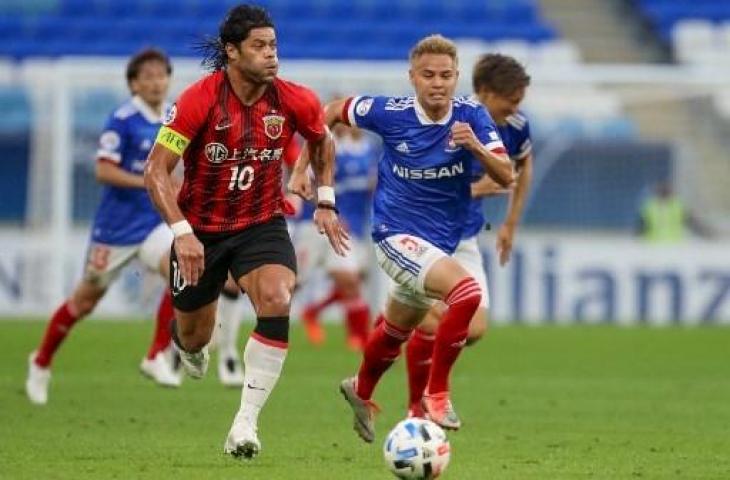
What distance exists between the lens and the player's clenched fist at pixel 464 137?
882 centimetres

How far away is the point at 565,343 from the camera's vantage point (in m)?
18.4

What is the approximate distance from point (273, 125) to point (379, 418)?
2.85 m

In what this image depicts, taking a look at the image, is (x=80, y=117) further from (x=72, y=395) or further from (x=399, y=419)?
(x=399, y=419)

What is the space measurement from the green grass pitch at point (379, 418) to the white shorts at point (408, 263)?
84 centimetres

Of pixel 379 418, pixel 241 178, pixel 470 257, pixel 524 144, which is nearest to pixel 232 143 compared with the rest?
pixel 241 178

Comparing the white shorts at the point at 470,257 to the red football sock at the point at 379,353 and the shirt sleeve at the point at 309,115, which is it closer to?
the red football sock at the point at 379,353

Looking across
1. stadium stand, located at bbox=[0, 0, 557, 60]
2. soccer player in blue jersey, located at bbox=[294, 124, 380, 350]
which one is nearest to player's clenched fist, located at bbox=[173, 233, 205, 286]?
soccer player in blue jersey, located at bbox=[294, 124, 380, 350]

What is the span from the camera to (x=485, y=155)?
353 inches

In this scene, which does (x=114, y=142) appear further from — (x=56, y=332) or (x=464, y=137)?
(x=464, y=137)

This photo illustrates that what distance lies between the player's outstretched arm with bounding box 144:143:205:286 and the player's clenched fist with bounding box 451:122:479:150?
4.74ft

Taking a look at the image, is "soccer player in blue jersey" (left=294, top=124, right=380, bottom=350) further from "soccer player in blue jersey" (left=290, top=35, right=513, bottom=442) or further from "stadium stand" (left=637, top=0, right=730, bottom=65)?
"stadium stand" (left=637, top=0, right=730, bottom=65)

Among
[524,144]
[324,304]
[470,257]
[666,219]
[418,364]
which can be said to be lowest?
[324,304]

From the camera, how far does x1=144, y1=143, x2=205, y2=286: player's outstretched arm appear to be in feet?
26.4

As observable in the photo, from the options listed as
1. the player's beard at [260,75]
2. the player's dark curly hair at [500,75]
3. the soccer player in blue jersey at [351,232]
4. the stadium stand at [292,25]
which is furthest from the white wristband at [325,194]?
the stadium stand at [292,25]
